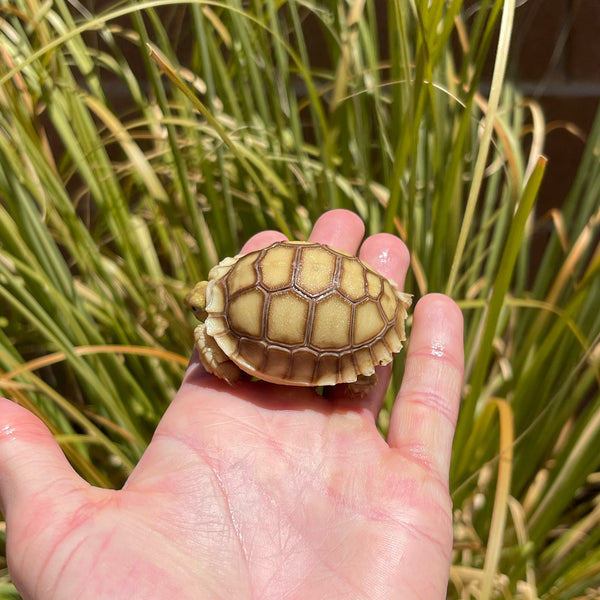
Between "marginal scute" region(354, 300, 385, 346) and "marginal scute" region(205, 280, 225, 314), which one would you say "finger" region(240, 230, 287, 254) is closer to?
"marginal scute" region(205, 280, 225, 314)

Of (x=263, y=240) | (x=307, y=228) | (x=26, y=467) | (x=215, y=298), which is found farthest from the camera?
(x=307, y=228)

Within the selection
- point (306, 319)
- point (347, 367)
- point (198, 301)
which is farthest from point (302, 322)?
point (198, 301)

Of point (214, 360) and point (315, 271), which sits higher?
point (315, 271)

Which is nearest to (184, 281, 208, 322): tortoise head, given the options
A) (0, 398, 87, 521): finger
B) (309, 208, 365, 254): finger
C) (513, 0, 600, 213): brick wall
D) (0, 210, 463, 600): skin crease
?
(0, 210, 463, 600): skin crease

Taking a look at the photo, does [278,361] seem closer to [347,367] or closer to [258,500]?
[347,367]

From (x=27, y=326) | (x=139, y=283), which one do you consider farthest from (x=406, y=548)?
(x=27, y=326)
